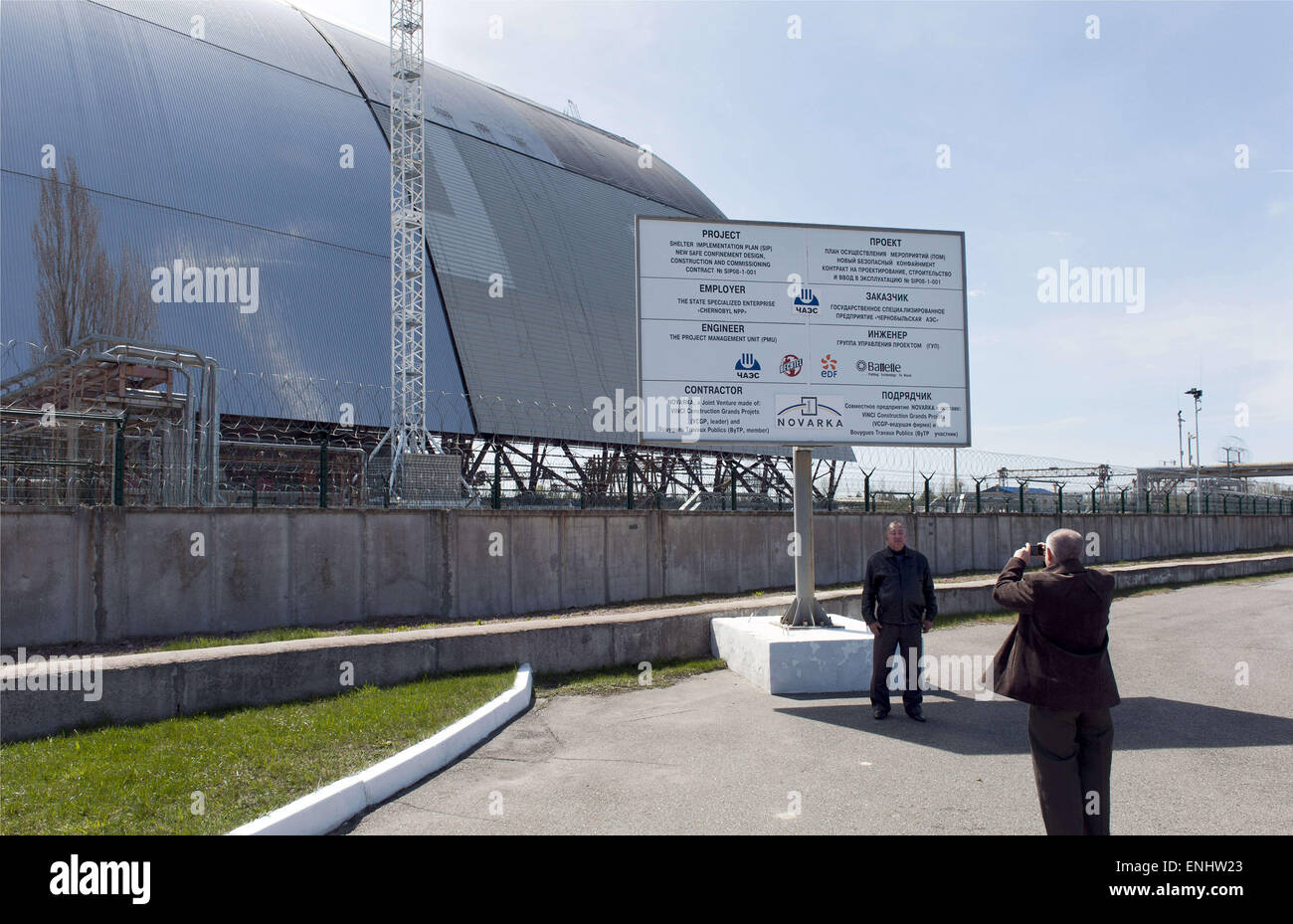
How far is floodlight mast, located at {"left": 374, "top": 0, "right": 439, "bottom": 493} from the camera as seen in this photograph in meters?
28.0

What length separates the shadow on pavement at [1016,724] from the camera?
7.32 metres

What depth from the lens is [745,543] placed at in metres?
17.8

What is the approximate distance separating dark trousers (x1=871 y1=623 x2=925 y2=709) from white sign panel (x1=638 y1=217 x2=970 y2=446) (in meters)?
2.91

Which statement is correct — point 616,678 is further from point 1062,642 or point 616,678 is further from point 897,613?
point 1062,642

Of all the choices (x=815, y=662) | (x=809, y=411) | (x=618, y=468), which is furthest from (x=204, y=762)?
(x=618, y=468)

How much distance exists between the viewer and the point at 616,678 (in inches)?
418

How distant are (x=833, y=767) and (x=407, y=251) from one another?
1060 inches

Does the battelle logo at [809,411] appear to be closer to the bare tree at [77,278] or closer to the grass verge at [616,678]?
the grass verge at [616,678]

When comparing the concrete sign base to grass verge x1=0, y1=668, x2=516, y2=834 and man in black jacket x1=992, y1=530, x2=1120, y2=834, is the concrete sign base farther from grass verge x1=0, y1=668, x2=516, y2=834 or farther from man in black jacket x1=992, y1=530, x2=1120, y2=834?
man in black jacket x1=992, y1=530, x2=1120, y2=834

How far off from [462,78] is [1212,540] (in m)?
38.1

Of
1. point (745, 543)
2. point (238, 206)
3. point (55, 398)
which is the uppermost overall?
point (238, 206)

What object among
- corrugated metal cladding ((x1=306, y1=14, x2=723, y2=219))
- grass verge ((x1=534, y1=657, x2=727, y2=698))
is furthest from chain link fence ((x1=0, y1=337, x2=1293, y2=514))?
corrugated metal cladding ((x1=306, y1=14, x2=723, y2=219))
